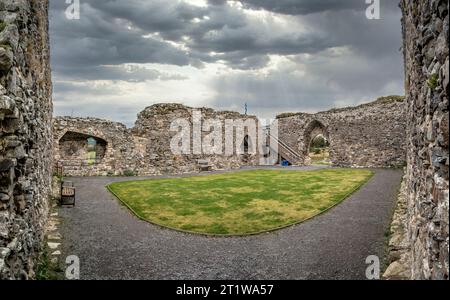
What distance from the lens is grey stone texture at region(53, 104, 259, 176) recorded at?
20766 mm

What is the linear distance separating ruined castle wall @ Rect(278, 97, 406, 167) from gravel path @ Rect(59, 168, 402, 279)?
51.9 feet

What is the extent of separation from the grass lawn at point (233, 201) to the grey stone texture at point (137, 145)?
483 centimetres

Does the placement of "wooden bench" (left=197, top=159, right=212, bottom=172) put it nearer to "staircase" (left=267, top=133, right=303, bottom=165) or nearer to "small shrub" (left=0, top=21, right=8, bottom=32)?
"staircase" (left=267, top=133, right=303, bottom=165)

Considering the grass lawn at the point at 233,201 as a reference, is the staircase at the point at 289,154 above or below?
above

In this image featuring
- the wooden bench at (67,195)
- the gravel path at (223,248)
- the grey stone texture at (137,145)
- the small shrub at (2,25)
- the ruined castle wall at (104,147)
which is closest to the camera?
the small shrub at (2,25)

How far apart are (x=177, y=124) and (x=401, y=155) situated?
55.4ft

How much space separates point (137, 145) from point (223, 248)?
15985 mm

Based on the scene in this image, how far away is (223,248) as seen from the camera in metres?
A: 7.94

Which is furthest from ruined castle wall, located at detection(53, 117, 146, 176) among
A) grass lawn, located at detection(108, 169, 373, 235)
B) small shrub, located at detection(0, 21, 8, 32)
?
small shrub, located at detection(0, 21, 8, 32)

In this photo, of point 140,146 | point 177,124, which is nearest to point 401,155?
point 177,124

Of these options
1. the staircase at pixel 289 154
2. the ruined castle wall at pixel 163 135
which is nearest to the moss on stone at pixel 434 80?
the ruined castle wall at pixel 163 135

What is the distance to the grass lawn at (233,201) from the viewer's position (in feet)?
32.2

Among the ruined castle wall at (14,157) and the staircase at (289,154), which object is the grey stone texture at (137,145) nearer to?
the staircase at (289,154)

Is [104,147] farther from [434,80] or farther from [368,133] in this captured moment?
[434,80]
